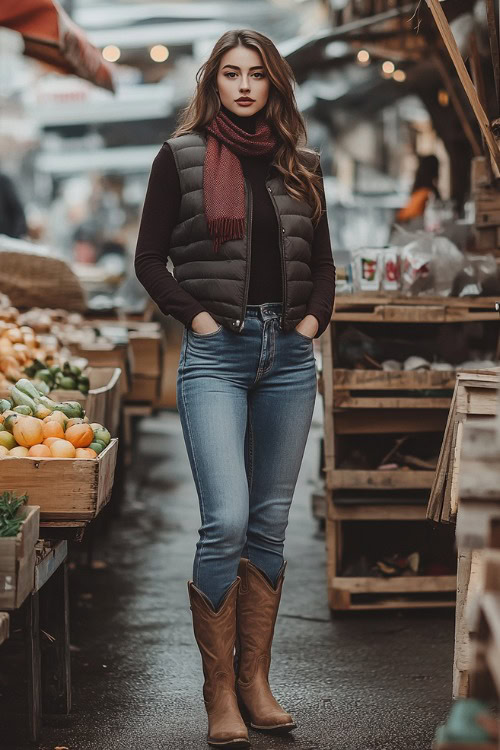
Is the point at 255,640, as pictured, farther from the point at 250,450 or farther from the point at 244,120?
the point at 244,120

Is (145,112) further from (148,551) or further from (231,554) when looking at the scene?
(231,554)

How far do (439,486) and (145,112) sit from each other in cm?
1682

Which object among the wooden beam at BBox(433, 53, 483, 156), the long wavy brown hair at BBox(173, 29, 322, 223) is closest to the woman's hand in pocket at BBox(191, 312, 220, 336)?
the long wavy brown hair at BBox(173, 29, 322, 223)

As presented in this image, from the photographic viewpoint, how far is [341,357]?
220 inches

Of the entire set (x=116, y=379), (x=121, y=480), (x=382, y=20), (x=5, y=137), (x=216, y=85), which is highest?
(x=5, y=137)

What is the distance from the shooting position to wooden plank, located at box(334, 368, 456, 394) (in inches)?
210

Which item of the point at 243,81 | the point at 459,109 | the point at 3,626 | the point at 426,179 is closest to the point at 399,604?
the point at 3,626

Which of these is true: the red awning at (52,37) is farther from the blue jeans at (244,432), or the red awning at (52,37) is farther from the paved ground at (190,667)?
the blue jeans at (244,432)

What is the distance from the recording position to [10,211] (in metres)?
10.2

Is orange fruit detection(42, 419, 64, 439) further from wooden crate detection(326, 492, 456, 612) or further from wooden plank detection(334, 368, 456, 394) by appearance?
wooden crate detection(326, 492, 456, 612)

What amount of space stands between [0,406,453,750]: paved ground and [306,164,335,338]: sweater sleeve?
1.41m

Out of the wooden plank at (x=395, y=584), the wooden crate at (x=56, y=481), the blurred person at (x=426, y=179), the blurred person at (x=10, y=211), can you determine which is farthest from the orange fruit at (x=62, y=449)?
the blurred person at (x=426, y=179)

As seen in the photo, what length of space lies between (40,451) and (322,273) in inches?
46.3

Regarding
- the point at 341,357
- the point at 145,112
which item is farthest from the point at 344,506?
the point at 145,112
